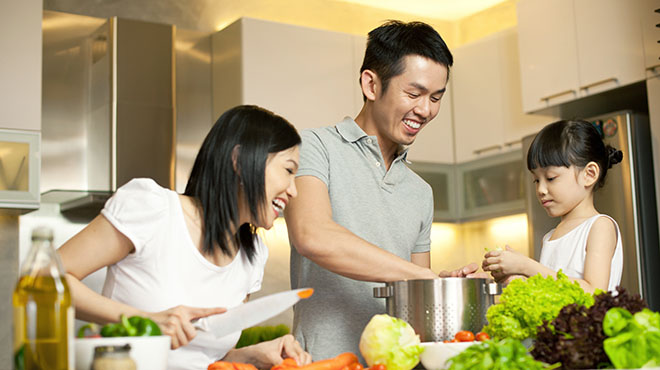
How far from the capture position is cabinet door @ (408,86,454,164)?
4230mm

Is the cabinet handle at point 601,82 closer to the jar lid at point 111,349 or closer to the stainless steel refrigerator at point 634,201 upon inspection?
the stainless steel refrigerator at point 634,201

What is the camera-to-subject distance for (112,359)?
3.05 feet

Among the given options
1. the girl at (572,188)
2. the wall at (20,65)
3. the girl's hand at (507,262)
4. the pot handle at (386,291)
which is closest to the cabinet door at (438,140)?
the wall at (20,65)

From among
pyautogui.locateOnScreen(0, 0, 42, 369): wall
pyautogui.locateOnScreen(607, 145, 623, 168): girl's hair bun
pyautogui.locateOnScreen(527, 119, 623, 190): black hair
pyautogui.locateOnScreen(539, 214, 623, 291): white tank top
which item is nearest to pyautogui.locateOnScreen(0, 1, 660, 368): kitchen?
pyautogui.locateOnScreen(0, 0, 42, 369): wall

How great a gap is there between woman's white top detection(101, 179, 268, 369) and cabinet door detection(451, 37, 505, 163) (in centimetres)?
285

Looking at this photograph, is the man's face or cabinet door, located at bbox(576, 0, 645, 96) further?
cabinet door, located at bbox(576, 0, 645, 96)

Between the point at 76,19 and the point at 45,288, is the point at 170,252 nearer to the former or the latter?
the point at 45,288

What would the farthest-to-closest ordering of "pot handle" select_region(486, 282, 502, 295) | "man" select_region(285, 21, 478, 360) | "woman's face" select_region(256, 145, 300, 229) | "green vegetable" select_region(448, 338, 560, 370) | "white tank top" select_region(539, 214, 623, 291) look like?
"white tank top" select_region(539, 214, 623, 291)
"man" select_region(285, 21, 478, 360)
"woman's face" select_region(256, 145, 300, 229)
"pot handle" select_region(486, 282, 502, 295)
"green vegetable" select_region(448, 338, 560, 370)

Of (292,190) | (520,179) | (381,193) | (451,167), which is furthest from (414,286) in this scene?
(451,167)

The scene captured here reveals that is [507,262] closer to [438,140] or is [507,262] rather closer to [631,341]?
[631,341]

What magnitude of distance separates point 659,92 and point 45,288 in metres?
2.73

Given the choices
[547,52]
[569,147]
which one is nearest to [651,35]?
[547,52]

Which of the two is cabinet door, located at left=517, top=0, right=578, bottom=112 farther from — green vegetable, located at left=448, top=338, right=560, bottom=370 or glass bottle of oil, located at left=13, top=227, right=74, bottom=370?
glass bottle of oil, located at left=13, top=227, right=74, bottom=370

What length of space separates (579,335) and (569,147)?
1.04 m
